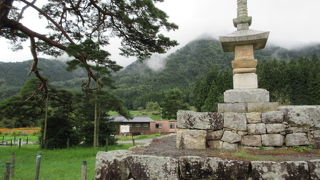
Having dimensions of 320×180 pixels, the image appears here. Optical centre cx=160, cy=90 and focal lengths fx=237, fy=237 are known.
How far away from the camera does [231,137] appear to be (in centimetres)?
455

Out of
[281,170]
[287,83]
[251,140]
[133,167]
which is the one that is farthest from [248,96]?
[287,83]

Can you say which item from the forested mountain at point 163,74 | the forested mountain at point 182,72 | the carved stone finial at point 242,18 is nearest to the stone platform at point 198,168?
the carved stone finial at point 242,18

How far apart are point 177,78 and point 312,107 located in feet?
265

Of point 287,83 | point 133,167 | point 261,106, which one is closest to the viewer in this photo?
point 133,167

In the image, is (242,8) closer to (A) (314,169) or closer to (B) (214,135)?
(B) (214,135)

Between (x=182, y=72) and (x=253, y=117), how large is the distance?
278 feet

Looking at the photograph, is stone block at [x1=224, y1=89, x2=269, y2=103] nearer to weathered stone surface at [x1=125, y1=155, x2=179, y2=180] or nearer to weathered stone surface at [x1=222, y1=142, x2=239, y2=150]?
weathered stone surface at [x1=222, y1=142, x2=239, y2=150]

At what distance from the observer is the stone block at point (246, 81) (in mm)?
5367

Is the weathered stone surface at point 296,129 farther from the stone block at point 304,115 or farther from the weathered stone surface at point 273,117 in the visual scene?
the weathered stone surface at point 273,117

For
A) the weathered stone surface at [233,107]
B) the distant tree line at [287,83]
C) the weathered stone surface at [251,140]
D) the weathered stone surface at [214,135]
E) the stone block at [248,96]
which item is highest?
the distant tree line at [287,83]

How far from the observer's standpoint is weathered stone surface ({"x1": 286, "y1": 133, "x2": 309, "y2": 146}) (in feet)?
14.4

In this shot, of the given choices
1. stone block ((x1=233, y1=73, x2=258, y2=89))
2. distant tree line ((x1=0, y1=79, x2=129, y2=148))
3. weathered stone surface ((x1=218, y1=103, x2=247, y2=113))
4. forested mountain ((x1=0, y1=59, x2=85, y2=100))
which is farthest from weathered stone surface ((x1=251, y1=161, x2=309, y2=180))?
forested mountain ((x1=0, y1=59, x2=85, y2=100))

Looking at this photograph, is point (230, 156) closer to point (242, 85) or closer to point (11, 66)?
point (242, 85)

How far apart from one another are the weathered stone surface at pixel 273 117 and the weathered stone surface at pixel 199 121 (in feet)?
2.70
